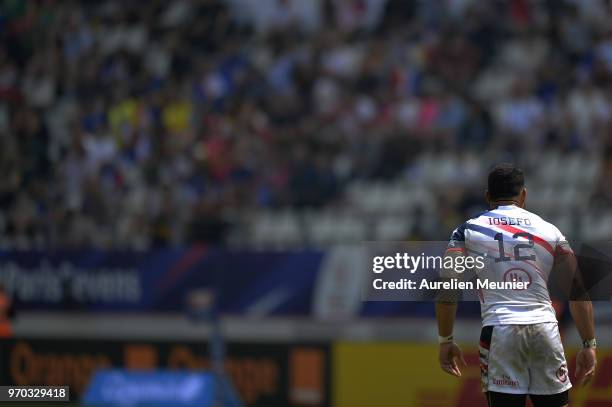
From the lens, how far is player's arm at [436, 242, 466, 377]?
22.4 ft

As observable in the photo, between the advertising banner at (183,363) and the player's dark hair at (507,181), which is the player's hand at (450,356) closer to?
the player's dark hair at (507,181)


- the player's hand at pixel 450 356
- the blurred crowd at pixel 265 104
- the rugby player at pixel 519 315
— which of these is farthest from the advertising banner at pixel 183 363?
the rugby player at pixel 519 315

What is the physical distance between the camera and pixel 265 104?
20344mm

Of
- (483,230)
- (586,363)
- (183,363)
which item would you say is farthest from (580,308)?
(183,363)

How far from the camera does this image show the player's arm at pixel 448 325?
22.4ft

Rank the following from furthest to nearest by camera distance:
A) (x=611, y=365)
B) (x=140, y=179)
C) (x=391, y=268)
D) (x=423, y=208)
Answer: (x=140, y=179) < (x=423, y=208) < (x=611, y=365) < (x=391, y=268)

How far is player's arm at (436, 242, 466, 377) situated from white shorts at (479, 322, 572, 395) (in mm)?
254

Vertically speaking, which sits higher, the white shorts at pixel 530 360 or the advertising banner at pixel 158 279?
the advertising banner at pixel 158 279

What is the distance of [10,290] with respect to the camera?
18.2 m

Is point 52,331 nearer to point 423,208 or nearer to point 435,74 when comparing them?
point 423,208

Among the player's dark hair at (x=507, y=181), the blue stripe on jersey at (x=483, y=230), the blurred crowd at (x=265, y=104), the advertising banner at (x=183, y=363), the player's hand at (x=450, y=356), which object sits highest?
the blurred crowd at (x=265, y=104)

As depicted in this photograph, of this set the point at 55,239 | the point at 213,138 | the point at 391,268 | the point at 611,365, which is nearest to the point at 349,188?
the point at 213,138

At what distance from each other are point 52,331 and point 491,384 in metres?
11.4

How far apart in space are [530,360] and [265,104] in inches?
551
